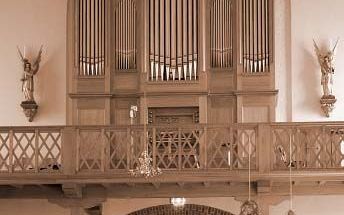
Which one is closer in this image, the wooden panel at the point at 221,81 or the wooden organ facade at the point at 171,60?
the wooden organ facade at the point at 171,60

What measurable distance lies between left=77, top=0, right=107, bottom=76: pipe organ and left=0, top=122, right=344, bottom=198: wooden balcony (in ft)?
6.34

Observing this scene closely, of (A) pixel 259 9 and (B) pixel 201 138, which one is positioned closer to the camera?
(B) pixel 201 138

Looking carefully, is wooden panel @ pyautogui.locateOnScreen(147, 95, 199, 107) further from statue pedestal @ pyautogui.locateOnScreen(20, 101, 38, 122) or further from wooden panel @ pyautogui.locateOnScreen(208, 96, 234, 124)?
statue pedestal @ pyautogui.locateOnScreen(20, 101, 38, 122)

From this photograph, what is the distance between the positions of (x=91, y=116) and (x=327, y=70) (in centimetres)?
484

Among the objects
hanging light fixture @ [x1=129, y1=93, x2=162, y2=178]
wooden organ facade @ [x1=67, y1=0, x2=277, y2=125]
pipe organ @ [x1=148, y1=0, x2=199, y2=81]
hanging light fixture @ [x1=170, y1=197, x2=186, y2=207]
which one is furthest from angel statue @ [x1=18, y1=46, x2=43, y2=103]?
hanging light fixture @ [x1=170, y1=197, x2=186, y2=207]

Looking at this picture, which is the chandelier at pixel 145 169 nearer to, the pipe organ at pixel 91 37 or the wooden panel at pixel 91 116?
the wooden panel at pixel 91 116

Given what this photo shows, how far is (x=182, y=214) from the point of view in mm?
19984

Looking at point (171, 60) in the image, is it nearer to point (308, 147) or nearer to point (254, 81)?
point (254, 81)

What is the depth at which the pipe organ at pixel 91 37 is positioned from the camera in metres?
19.4

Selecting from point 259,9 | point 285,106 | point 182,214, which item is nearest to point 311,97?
point 285,106

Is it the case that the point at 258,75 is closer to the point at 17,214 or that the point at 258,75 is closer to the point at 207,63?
the point at 207,63

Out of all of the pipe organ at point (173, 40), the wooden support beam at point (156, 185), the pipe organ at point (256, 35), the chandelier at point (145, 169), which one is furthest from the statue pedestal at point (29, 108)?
the pipe organ at point (256, 35)

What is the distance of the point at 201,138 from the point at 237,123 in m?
0.74

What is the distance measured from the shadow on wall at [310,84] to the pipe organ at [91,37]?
161 inches
